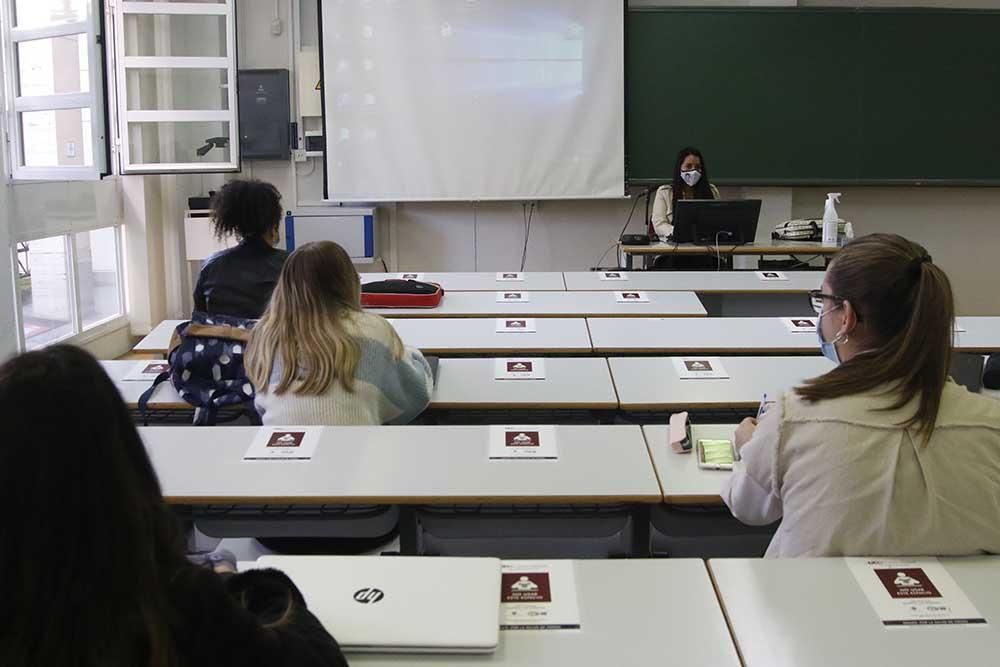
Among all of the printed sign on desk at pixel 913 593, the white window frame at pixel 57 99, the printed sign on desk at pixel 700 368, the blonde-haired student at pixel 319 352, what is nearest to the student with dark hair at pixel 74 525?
the printed sign on desk at pixel 913 593

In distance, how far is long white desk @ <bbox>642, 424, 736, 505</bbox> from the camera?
1.92m

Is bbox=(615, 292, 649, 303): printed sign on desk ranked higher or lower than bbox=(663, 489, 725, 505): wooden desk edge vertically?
higher

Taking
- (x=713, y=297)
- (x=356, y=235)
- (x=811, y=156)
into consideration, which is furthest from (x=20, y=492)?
(x=811, y=156)

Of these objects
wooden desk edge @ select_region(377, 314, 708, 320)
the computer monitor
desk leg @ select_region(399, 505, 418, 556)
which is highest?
the computer monitor

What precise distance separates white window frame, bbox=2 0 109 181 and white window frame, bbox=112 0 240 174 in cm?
70

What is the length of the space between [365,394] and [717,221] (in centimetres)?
360

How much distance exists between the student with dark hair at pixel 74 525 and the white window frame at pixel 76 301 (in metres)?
4.66

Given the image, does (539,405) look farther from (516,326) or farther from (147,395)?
(147,395)

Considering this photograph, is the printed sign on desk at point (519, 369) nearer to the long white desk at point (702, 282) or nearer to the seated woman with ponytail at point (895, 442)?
the seated woman with ponytail at point (895, 442)

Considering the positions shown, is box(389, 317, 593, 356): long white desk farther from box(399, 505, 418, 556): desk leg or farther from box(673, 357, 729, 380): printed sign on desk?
box(399, 505, 418, 556): desk leg

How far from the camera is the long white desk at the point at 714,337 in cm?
334

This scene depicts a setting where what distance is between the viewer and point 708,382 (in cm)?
283

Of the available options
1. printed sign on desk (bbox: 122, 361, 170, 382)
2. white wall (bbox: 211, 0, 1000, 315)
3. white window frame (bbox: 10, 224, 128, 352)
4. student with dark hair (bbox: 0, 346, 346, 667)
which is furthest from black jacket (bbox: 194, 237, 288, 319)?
white wall (bbox: 211, 0, 1000, 315)

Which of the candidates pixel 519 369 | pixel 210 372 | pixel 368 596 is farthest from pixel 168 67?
pixel 368 596
